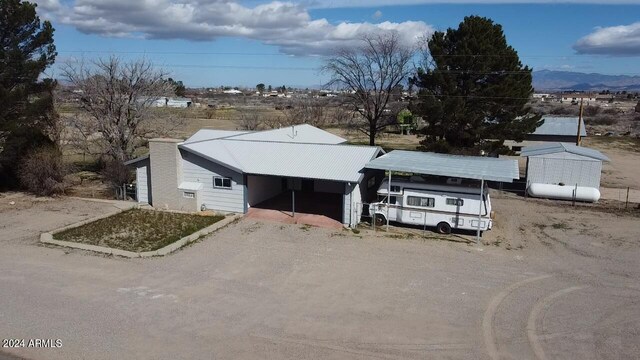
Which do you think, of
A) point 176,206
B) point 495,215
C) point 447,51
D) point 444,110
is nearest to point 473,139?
point 444,110

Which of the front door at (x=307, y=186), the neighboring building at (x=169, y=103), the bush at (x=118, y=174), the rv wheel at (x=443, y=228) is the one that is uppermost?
the neighboring building at (x=169, y=103)

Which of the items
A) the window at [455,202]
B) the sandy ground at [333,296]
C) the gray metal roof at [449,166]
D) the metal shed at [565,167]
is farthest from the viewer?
the metal shed at [565,167]

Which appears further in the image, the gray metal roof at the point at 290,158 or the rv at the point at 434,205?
the gray metal roof at the point at 290,158

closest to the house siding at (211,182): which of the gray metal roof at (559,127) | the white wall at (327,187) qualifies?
the white wall at (327,187)

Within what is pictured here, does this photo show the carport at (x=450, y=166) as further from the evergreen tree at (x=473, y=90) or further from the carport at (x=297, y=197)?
the evergreen tree at (x=473, y=90)

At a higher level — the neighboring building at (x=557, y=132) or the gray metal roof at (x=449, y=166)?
the neighboring building at (x=557, y=132)

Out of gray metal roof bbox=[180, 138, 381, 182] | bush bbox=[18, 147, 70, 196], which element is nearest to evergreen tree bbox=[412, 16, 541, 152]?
gray metal roof bbox=[180, 138, 381, 182]

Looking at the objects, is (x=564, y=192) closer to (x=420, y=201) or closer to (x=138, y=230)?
(x=420, y=201)
